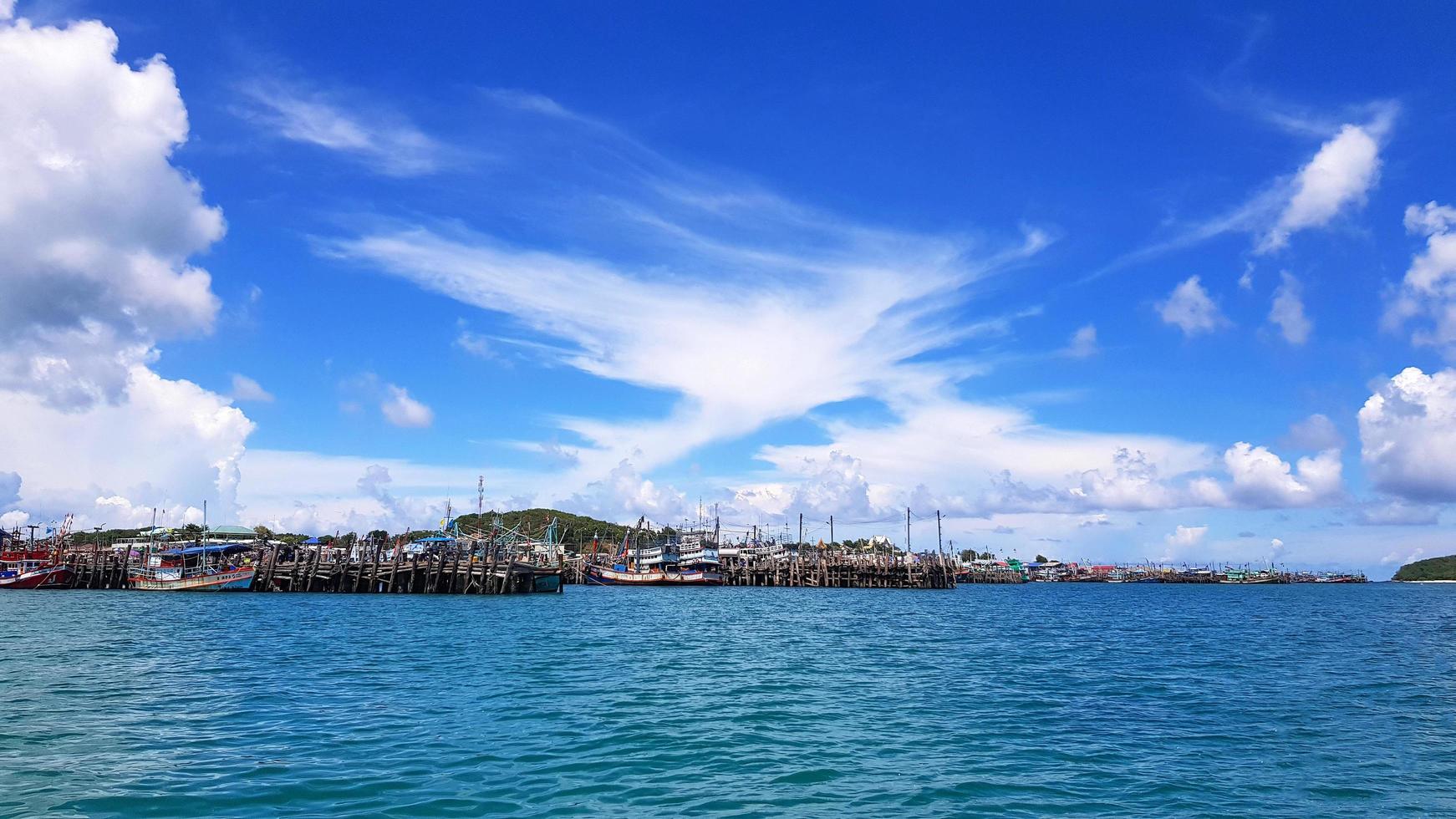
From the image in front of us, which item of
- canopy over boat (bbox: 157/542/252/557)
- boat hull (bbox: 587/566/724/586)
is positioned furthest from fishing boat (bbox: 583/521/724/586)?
canopy over boat (bbox: 157/542/252/557)

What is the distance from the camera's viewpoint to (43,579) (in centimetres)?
9944

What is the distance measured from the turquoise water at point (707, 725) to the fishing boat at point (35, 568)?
70960 millimetres

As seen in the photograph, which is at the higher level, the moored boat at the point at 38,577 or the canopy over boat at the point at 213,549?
the canopy over boat at the point at 213,549

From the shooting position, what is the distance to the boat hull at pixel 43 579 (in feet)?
325

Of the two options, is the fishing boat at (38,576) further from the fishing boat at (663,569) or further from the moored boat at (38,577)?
the fishing boat at (663,569)

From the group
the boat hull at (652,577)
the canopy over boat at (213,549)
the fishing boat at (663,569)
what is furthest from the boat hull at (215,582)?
the fishing boat at (663,569)

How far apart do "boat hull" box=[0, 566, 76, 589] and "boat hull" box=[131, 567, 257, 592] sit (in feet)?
43.2

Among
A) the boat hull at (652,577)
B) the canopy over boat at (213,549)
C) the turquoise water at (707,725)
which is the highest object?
the canopy over boat at (213,549)

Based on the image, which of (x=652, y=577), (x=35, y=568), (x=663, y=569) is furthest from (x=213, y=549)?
(x=663, y=569)

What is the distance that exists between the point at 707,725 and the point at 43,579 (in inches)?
4435

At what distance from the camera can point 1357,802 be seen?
15.1 metres

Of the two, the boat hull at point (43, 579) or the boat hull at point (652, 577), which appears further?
the boat hull at point (652, 577)

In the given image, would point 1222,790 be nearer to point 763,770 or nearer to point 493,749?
point 763,770

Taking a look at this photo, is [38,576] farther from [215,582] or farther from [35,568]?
[215,582]
